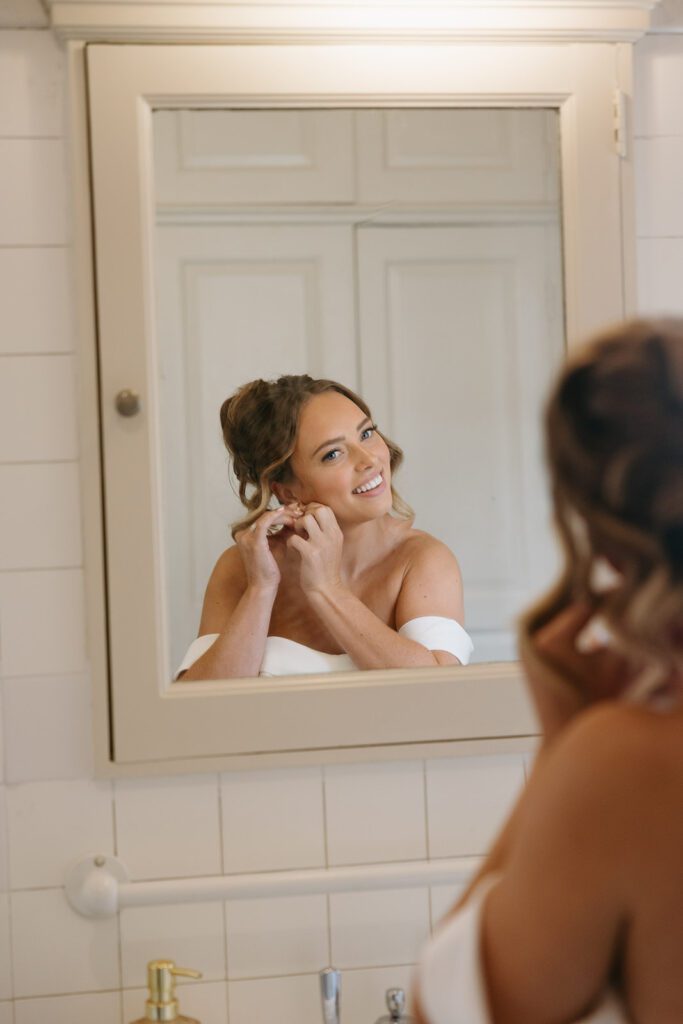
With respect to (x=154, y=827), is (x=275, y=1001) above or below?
below

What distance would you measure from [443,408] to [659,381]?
756mm

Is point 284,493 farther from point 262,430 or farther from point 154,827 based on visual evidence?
point 154,827

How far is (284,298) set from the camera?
1.32 metres

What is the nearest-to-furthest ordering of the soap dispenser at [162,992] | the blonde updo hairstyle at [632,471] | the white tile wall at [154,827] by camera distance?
the blonde updo hairstyle at [632,471], the soap dispenser at [162,992], the white tile wall at [154,827]

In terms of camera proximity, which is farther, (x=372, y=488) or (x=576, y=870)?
(x=372, y=488)

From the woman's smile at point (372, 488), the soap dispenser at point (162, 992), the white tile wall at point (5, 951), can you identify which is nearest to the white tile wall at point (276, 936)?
the soap dispenser at point (162, 992)

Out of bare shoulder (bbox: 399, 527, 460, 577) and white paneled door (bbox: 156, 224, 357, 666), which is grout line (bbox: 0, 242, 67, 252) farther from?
bare shoulder (bbox: 399, 527, 460, 577)

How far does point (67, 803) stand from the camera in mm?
1321

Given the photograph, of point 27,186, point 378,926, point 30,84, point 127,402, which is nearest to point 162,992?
point 378,926

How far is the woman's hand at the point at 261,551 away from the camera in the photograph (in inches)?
52.4

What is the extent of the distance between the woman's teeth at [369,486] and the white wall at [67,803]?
0.30 m

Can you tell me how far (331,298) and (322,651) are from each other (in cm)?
38

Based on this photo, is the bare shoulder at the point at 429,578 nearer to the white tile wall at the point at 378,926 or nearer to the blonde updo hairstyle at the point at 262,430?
the blonde updo hairstyle at the point at 262,430

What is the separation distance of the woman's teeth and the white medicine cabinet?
0.04 m
